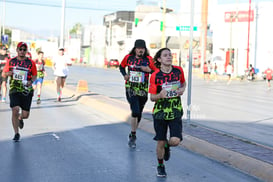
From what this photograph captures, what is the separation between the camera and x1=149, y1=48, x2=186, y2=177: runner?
256 inches

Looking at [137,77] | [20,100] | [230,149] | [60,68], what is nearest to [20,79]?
[20,100]

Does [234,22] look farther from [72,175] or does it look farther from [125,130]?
[72,175]

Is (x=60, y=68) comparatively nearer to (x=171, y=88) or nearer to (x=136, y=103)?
(x=136, y=103)

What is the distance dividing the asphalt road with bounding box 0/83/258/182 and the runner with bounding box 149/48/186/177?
635 mm

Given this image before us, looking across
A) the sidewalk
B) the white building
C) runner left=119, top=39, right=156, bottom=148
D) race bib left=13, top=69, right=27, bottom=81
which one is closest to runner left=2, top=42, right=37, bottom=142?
race bib left=13, top=69, right=27, bottom=81

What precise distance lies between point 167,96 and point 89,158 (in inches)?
81.3

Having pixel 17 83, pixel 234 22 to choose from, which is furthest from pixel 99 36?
pixel 17 83

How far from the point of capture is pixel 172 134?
657 cm

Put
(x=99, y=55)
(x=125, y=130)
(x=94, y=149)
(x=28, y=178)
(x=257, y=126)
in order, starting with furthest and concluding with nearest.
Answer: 1. (x=99, y=55)
2. (x=257, y=126)
3. (x=125, y=130)
4. (x=94, y=149)
5. (x=28, y=178)

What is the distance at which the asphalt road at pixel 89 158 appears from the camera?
6.77 meters

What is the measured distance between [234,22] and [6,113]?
150 feet

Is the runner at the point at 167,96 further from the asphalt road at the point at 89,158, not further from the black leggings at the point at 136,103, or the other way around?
→ the black leggings at the point at 136,103

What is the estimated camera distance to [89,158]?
791 cm

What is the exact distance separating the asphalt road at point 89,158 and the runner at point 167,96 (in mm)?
635
